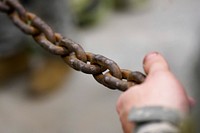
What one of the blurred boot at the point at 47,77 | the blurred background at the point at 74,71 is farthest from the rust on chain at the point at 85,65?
the blurred boot at the point at 47,77

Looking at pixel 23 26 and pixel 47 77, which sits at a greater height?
pixel 47 77

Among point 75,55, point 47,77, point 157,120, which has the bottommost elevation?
point 157,120

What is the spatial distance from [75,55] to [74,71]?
1.18m

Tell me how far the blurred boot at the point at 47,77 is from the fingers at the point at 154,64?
A: 1.15 meters

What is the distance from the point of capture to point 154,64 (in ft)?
1.70

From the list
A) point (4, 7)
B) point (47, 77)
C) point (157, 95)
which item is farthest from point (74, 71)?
point (157, 95)

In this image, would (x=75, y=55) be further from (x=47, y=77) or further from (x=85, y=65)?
(x=47, y=77)

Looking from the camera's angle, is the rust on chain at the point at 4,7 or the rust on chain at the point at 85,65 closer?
the rust on chain at the point at 85,65

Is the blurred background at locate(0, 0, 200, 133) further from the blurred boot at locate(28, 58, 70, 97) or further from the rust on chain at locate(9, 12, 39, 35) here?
the rust on chain at locate(9, 12, 39, 35)

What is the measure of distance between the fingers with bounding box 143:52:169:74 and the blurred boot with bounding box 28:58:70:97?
1152mm

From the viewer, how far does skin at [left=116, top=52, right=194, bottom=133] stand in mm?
450

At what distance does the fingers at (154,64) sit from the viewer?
0.51 meters

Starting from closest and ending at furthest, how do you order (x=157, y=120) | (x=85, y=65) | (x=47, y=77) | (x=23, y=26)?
(x=157, y=120) < (x=85, y=65) < (x=23, y=26) < (x=47, y=77)

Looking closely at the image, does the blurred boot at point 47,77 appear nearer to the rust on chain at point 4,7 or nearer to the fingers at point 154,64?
the rust on chain at point 4,7
